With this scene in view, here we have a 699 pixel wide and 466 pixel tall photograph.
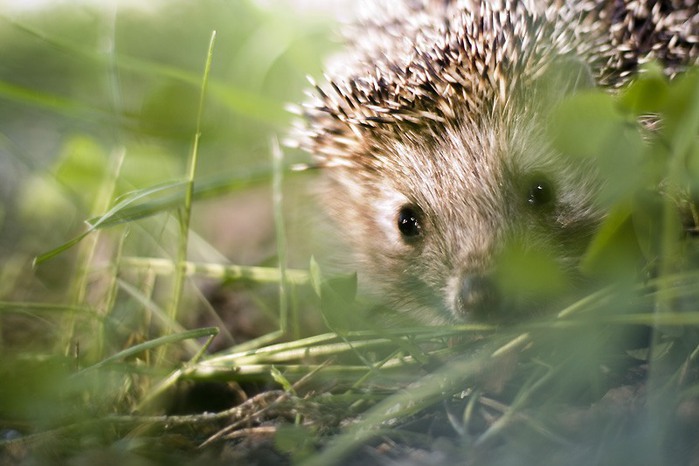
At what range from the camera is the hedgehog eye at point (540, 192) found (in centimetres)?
170

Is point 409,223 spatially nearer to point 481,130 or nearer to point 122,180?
point 481,130

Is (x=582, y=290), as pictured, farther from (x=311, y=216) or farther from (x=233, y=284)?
(x=311, y=216)

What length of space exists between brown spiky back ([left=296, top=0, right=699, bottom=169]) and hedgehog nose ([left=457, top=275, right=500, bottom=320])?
1.61 ft

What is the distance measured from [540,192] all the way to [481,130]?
24 cm

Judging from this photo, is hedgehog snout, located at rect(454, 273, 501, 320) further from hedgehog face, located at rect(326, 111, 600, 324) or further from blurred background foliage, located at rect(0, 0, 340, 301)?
blurred background foliage, located at rect(0, 0, 340, 301)

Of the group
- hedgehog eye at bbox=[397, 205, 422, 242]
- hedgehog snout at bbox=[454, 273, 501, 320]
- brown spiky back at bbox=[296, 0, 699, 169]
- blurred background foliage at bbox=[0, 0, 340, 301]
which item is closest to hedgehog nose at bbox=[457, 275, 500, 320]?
hedgehog snout at bbox=[454, 273, 501, 320]

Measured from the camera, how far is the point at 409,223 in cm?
195

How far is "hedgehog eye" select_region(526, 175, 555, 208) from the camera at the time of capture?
1697mm

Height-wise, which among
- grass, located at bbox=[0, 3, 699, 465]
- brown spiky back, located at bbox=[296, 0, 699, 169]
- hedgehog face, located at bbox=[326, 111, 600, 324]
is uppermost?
brown spiky back, located at bbox=[296, 0, 699, 169]

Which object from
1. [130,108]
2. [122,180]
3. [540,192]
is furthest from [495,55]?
[130,108]

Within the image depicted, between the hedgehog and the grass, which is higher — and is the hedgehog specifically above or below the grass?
above

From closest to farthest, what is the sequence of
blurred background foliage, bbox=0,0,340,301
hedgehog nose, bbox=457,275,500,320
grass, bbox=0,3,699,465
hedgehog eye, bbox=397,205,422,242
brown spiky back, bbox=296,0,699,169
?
1. grass, bbox=0,3,699,465
2. hedgehog nose, bbox=457,275,500,320
3. brown spiky back, bbox=296,0,699,169
4. hedgehog eye, bbox=397,205,422,242
5. blurred background foliage, bbox=0,0,340,301

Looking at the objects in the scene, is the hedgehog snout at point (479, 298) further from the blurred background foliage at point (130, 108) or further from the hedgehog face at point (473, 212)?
the blurred background foliage at point (130, 108)

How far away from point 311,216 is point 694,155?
1756 mm
